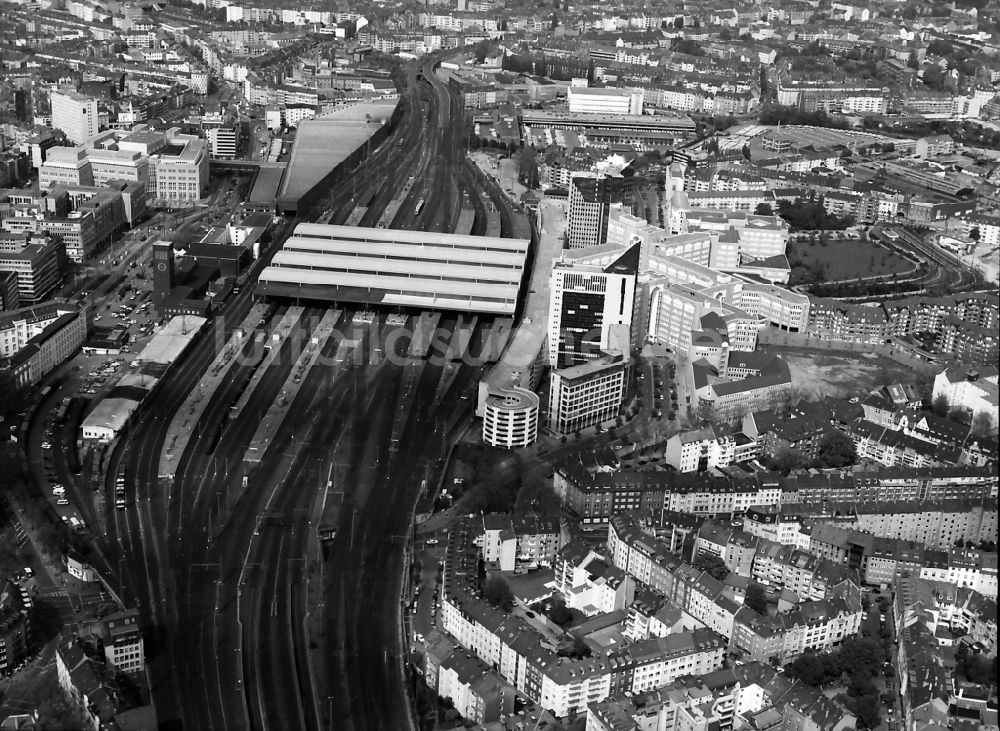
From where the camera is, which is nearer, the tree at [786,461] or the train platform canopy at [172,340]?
the tree at [786,461]

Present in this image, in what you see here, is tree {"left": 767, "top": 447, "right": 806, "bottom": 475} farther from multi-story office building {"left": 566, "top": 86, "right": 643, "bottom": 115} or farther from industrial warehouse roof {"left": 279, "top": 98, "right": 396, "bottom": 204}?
multi-story office building {"left": 566, "top": 86, "right": 643, "bottom": 115}

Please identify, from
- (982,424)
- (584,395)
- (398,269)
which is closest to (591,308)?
(584,395)

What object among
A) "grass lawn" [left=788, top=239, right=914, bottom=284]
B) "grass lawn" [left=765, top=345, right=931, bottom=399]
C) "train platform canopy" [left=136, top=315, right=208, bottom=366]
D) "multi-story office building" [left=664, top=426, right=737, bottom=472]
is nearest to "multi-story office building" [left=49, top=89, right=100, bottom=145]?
"train platform canopy" [left=136, top=315, right=208, bottom=366]

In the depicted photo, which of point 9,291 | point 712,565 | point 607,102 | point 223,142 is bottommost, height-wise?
point 712,565

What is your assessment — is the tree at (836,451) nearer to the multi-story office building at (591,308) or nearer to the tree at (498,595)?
the multi-story office building at (591,308)

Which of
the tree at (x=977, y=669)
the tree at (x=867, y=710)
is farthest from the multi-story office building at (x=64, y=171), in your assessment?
the tree at (x=977, y=669)

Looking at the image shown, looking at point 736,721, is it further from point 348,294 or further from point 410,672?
point 348,294

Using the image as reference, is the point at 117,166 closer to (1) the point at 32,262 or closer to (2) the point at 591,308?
(1) the point at 32,262

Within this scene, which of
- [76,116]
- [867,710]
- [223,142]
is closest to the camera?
[867,710]
